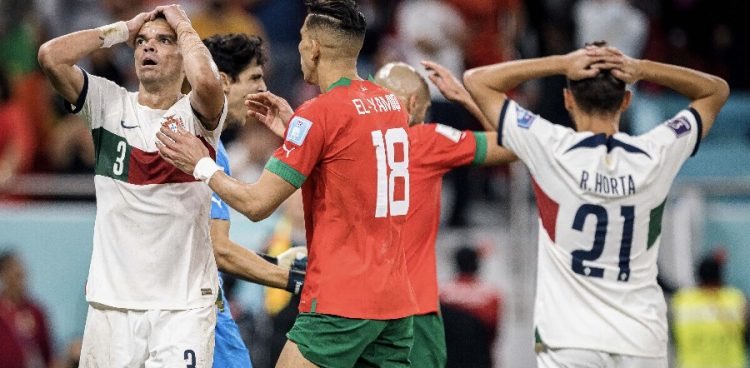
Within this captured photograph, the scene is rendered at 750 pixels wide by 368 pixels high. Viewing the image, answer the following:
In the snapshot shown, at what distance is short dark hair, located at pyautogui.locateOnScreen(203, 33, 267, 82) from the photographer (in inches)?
303

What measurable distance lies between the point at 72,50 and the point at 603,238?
2.91 m

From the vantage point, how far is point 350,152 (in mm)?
6277

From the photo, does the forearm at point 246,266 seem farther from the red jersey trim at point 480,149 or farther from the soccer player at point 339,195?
the red jersey trim at point 480,149

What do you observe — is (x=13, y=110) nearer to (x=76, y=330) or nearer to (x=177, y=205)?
(x=76, y=330)

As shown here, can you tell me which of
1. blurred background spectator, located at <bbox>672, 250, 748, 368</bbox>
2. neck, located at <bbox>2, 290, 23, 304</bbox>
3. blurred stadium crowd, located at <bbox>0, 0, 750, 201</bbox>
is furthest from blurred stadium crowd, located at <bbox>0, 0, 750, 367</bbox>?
blurred background spectator, located at <bbox>672, 250, 748, 368</bbox>

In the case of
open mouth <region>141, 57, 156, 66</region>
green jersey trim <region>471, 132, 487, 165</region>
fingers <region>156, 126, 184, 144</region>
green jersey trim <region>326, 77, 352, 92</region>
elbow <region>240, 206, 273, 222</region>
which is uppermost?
open mouth <region>141, 57, 156, 66</region>

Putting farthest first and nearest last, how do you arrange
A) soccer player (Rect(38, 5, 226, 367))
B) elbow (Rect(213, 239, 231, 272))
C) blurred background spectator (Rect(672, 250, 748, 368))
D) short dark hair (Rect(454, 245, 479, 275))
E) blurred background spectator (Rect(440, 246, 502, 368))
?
blurred background spectator (Rect(672, 250, 748, 368)) < short dark hair (Rect(454, 245, 479, 275)) < blurred background spectator (Rect(440, 246, 502, 368)) < elbow (Rect(213, 239, 231, 272)) < soccer player (Rect(38, 5, 226, 367))

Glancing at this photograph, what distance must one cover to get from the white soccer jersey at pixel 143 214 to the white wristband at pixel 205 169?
0.45 m

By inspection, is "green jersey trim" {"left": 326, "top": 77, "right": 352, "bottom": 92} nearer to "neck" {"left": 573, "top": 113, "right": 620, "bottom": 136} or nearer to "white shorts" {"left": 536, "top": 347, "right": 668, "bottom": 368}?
"neck" {"left": 573, "top": 113, "right": 620, "bottom": 136}

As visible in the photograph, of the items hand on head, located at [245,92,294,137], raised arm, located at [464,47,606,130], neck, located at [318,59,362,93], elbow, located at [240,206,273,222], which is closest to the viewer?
elbow, located at [240,206,273,222]

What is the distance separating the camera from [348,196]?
6.28 m

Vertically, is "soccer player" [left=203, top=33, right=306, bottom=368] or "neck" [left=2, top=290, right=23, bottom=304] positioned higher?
"soccer player" [left=203, top=33, right=306, bottom=368]

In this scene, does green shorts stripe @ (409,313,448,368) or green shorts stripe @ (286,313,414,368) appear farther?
green shorts stripe @ (409,313,448,368)

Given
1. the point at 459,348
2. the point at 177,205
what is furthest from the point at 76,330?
the point at 177,205
